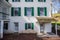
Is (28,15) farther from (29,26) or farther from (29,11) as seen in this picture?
(29,26)

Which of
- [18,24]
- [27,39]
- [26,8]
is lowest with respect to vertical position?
[27,39]

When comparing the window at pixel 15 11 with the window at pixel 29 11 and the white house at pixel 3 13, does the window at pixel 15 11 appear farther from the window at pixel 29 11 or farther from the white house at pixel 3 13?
the window at pixel 29 11

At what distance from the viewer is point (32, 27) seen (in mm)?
23828

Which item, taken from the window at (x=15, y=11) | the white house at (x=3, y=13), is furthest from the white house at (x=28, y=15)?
the white house at (x=3, y=13)

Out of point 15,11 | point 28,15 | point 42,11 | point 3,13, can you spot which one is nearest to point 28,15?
point 28,15

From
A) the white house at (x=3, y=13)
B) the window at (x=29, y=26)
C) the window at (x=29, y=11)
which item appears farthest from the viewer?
the window at (x=29, y=11)

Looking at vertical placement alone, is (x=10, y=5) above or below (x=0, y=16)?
above

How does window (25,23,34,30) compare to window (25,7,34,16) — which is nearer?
window (25,23,34,30)

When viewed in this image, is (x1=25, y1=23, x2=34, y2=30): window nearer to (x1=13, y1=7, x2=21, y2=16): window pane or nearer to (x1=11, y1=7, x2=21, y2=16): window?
(x1=11, y1=7, x2=21, y2=16): window

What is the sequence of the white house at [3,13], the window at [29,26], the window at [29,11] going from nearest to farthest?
the white house at [3,13] → the window at [29,26] → the window at [29,11]

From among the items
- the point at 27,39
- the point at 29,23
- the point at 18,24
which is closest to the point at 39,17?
the point at 29,23

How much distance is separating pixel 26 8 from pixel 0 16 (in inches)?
231

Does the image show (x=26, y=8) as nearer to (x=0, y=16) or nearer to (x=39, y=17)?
(x=39, y=17)

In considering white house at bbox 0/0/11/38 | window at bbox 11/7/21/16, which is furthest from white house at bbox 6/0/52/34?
white house at bbox 0/0/11/38
